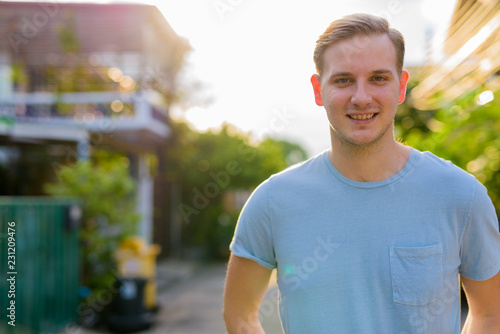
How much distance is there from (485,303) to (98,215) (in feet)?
21.1

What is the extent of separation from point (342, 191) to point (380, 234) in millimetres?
192

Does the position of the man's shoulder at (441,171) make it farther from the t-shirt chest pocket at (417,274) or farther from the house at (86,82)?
the house at (86,82)

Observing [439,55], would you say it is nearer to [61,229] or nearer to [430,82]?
[430,82]

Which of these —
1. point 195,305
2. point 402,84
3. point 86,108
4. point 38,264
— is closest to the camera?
point 402,84

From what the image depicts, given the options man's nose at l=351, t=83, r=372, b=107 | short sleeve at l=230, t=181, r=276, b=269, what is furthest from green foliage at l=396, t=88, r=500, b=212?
short sleeve at l=230, t=181, r=276, b=269

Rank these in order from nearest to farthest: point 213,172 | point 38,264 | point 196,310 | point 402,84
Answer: point 402,84
point 38,264
point 196,310
point 213,172

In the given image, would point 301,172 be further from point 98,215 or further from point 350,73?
point 98,215

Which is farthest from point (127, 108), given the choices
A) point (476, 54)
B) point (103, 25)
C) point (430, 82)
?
point (476, 54)

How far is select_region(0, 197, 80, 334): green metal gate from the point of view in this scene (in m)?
4.97

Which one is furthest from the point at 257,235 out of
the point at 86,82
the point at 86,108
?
the point at 86,82

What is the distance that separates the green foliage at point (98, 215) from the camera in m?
7.01

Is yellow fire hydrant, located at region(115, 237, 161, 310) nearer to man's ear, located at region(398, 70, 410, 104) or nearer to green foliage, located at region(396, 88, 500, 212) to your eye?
green foliage, located at region(396, 88, 500, 212)

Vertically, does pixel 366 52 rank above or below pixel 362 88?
above

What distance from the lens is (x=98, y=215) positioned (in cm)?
717
